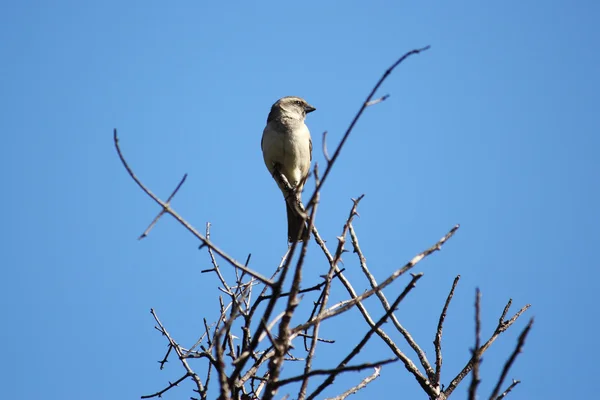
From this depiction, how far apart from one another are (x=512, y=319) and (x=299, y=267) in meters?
1.94

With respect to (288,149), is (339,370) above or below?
below

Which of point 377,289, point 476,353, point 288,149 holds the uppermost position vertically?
point 288,149

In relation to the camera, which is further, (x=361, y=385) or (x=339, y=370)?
(x=361, y=385)

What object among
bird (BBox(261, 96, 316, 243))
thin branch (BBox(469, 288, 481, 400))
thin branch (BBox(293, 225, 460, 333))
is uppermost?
bird (BBox(261, 96, 316, 243))

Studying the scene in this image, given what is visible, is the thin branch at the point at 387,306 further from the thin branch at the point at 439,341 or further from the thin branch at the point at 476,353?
the thin branch at the point at 476,353

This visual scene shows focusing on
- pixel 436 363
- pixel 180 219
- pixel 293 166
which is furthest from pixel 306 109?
pixel 180 219

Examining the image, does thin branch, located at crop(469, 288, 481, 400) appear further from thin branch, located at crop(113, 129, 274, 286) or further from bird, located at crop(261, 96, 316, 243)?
bird, located at crop(261, 96, 316, 243)

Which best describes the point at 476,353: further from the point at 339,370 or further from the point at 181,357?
the point at 181,357

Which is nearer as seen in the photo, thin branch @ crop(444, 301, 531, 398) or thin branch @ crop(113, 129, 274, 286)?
thin branch @ crop(113, 129, 274, 286)

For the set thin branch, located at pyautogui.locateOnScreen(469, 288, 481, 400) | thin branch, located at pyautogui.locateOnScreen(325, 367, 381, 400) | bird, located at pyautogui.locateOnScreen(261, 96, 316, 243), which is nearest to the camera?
thin branch, located at pyautogui.locateOnScreen(469, 288, 481, 400)

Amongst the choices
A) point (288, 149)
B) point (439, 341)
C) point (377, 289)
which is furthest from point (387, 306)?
point (288, 149)

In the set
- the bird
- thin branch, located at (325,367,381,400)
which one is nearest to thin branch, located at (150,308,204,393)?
thin branch, located at (325,367,381,400)

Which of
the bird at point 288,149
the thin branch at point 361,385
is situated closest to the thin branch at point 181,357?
the thin branch at point 361,385

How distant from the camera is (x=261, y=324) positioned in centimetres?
200
